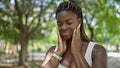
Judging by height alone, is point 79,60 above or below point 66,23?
below

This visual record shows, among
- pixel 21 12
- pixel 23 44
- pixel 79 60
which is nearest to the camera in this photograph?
pixel 79 60

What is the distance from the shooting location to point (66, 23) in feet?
6.29

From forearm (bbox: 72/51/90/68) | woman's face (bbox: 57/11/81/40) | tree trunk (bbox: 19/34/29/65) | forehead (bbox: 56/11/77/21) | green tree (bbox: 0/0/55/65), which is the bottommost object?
tree trunk (bbox: 19/34/29/65)

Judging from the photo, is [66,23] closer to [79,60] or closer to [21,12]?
[79,60]

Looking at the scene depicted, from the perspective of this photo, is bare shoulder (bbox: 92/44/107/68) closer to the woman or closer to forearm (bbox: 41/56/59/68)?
the woman

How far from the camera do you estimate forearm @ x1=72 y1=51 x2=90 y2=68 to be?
72.8 inches

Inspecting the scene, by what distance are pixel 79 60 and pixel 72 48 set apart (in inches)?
3.7

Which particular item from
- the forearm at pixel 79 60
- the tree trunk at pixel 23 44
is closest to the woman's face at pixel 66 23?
the forearm at pixel 79 60

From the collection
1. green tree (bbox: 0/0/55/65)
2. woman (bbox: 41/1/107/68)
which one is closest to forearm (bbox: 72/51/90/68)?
woman (bbox: 41/1/107/68)

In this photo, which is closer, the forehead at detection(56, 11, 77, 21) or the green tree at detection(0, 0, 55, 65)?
the forehead at detection(56, 11, 77, 21)

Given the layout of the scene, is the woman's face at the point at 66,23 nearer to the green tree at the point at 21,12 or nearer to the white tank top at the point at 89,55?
the white tank top at the point at 89,55

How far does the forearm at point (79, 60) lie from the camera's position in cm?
185

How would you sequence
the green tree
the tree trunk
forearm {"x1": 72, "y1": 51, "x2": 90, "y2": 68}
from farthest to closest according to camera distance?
the tree trunk
the green tree
forearm {"x1": 72, "y1": 51, "x2": 90, "y2": 68}

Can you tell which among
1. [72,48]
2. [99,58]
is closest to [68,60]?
[72,48]
